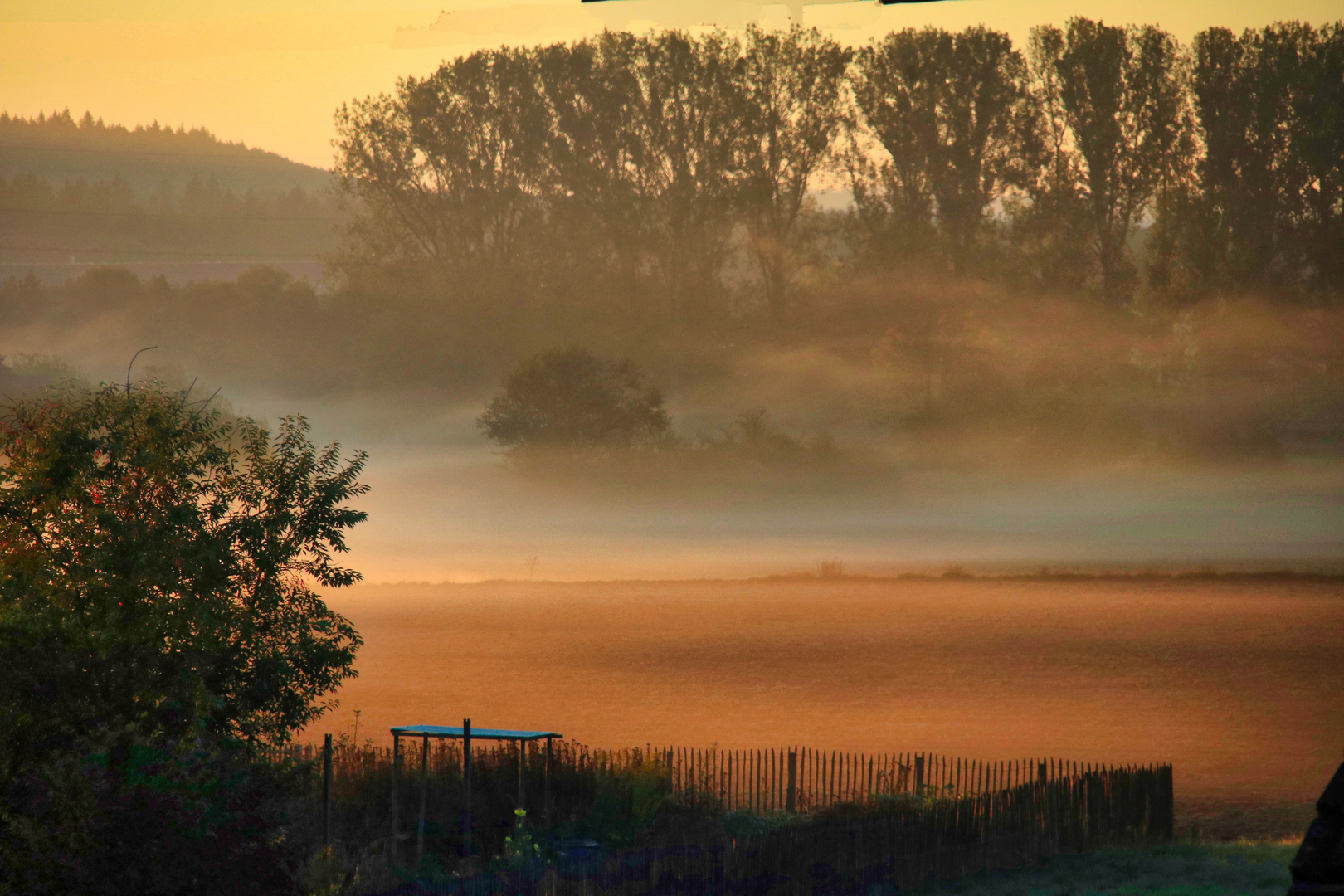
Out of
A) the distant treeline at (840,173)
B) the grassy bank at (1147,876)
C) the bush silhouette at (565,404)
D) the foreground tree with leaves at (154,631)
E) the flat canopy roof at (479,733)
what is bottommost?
the grassy bank at (1147,876)

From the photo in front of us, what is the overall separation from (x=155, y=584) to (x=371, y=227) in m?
59.0

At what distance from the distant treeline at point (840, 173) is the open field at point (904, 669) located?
18956 mm

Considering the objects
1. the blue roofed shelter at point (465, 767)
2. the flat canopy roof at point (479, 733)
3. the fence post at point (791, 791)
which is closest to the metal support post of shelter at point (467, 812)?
the blue roofed shelter at point (465, 767)

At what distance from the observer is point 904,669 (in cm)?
6306

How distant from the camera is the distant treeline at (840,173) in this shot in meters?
70.2

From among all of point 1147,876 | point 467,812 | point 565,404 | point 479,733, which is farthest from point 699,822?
point 565,404

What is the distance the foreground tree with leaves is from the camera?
13828mm

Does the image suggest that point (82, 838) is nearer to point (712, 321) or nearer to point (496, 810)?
point (496, 810)

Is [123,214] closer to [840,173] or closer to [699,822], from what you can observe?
[840,173]

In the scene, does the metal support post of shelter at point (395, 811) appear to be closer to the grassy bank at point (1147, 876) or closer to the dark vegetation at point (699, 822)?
the dark vegetation at point (699, 822)

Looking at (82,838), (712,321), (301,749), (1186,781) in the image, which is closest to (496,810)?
(301,749)

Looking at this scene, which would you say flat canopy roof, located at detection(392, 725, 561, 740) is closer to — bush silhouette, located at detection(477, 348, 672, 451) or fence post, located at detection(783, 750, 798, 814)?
fence post, located at detection(783, 750, 798, 814)

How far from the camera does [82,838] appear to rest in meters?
13.6

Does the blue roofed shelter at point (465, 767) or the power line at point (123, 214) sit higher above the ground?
the power line at point (123, 214)
